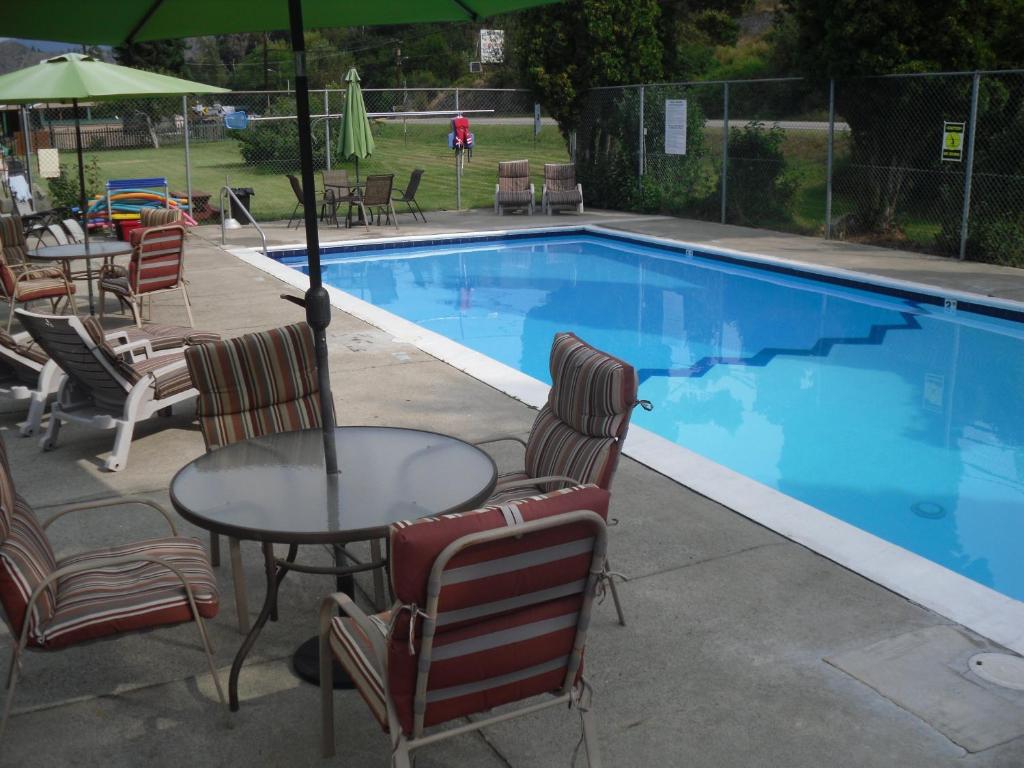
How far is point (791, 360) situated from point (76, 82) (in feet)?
20.8

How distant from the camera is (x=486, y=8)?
14.0 feet

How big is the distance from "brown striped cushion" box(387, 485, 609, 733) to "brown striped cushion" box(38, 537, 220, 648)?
979mm

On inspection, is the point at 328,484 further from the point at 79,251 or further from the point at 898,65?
the point at 898,65

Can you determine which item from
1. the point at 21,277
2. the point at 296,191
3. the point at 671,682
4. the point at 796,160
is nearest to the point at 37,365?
the point at 21,277

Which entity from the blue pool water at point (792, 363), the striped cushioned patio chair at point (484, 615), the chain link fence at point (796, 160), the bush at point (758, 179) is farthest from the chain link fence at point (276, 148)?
the striped cushioned patio chair at point (484, 615)

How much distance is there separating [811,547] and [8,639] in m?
3.11

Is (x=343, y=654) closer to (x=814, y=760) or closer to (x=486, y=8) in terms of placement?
(x=814, y=760)

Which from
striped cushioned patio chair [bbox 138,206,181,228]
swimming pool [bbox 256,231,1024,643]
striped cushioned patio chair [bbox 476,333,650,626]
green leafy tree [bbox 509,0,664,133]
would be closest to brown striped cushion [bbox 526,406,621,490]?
striped cushioned patio chair [bbox 476,333,650,626]

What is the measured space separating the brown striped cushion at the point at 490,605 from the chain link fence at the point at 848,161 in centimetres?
1033

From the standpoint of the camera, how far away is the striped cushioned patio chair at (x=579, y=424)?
3.67 meters

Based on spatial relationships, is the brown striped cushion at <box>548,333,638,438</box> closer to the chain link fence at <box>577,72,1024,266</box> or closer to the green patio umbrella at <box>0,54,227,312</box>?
the green patio umbrella at <box>0,54,227,312</box>

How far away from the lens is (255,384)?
14.6ft

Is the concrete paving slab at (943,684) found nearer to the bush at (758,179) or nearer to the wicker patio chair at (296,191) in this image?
the wicker patio chair at (296,191)

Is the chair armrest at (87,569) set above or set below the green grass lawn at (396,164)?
below
